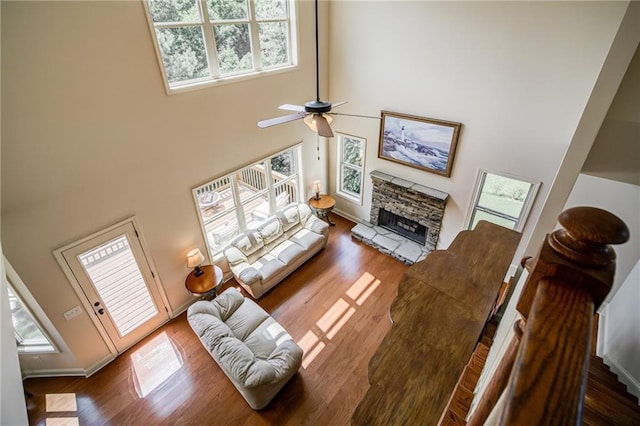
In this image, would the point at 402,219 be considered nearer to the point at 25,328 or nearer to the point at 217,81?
the point at 217,81

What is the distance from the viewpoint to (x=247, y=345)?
4.59 meters

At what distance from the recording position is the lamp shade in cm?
518

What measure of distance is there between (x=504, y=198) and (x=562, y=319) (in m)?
5.52

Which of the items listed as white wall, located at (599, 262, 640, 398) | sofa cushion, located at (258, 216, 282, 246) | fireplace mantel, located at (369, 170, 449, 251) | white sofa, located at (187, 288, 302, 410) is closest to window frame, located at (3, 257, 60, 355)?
white sofa, located at (187, 288, 302, 410)

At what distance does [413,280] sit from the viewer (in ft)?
6.18

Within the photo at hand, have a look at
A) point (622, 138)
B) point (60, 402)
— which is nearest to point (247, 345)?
point (60, 402)

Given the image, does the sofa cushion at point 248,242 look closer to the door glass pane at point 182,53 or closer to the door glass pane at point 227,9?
the door glass pane at point 182,53

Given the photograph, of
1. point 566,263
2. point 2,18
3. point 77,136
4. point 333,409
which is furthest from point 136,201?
point 566,263

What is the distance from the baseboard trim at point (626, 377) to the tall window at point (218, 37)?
18.2 feet

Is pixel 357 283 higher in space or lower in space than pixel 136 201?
lower

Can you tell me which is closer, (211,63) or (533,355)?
(533,355)

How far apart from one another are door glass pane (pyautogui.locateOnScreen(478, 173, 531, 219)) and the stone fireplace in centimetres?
70

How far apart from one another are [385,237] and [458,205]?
1.76m

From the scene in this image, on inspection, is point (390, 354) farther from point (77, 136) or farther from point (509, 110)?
point (509, 110)
